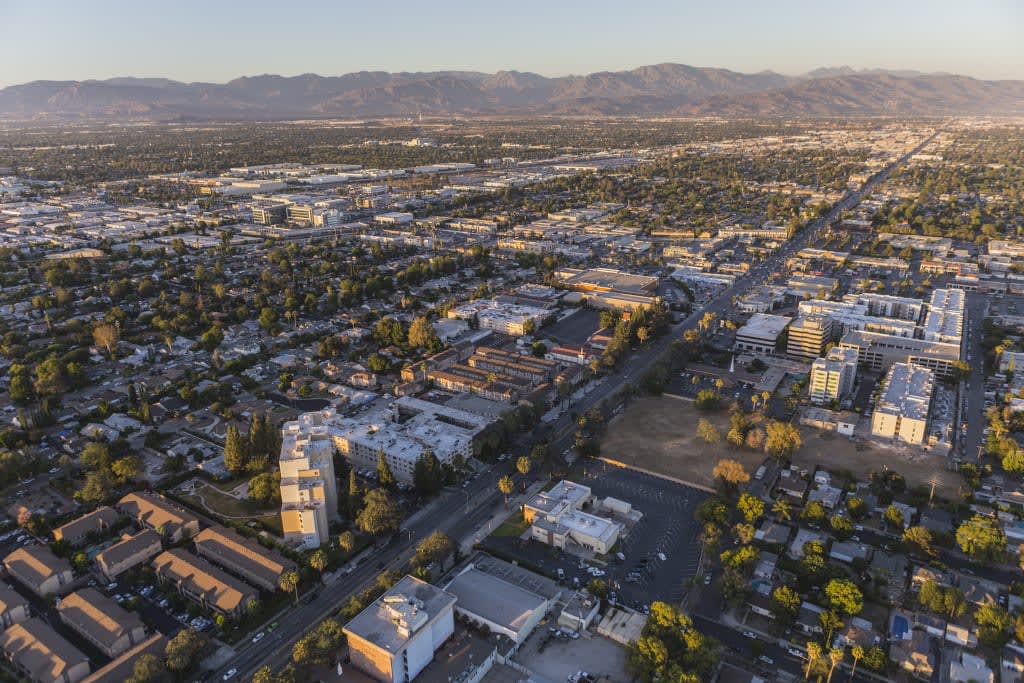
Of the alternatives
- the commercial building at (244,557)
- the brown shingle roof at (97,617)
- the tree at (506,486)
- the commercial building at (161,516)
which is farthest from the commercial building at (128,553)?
the tree at (506,486)

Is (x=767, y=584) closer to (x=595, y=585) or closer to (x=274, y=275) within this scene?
(x=595, y=585)

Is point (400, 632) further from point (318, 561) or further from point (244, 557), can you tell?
point (244, 557)

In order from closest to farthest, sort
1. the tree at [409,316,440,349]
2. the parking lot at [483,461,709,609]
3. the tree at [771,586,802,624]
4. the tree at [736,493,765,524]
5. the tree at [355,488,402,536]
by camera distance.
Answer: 1. the tree at [771,586,802,624]
2. the parking lot at [483,461,709,609]
3. the tree at [355,488,402,536]
4. the tree at [736,493,765,524]
5. the tree at [409,316,440,349]

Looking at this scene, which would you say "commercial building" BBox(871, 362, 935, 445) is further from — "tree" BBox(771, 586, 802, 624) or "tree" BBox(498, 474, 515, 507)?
"tree" BBox(498, 474, 515, 507)

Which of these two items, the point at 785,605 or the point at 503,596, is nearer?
the point at 785,605

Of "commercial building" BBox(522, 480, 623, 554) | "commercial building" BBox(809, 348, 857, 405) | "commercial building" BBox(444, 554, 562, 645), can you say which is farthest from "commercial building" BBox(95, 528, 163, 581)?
"commercial building" BBox(809, 348, 857, 405)

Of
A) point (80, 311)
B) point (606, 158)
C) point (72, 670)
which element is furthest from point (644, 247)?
point (606, 158)

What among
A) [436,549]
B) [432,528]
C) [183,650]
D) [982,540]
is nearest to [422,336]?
[432,528]
